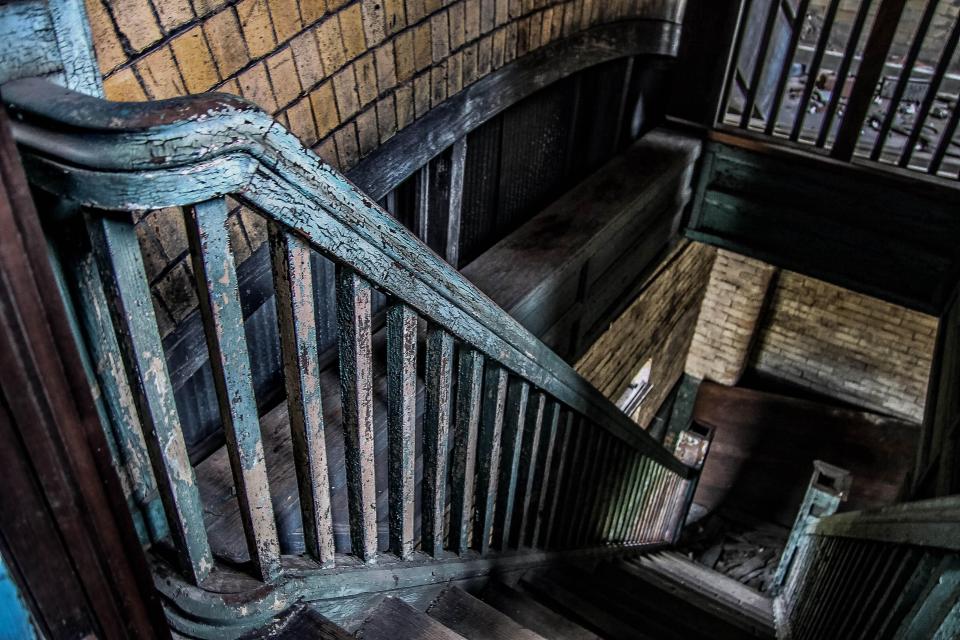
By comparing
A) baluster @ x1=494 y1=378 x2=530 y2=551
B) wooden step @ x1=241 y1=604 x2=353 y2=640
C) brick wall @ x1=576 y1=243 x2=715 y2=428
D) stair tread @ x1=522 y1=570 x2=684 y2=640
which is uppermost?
wooden step @ x1=241 y1=604 x2=353 y2=640

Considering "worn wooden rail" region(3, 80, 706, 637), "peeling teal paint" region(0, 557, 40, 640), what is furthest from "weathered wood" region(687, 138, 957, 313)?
"peeling teal paint" region(0, 557, 40, 640)

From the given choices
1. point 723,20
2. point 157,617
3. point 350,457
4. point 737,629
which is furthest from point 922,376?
point 157,617

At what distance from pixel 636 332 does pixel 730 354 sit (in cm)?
227

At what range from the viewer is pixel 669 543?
5832mm

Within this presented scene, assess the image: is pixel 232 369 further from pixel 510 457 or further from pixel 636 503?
pixel 636 503

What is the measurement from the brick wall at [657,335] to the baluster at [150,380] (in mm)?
3223

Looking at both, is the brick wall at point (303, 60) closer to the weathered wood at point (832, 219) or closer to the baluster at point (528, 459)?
the baluster at point (528, 459)

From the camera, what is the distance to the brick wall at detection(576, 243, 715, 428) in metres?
4.69

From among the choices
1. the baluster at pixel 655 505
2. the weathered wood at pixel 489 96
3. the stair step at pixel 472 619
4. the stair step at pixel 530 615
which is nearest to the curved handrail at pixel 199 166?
the weathered wood at pixel 489 96

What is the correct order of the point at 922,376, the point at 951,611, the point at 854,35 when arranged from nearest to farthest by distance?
1. the point at 951,611
2. the point at 854,35
3. the point at 922,376

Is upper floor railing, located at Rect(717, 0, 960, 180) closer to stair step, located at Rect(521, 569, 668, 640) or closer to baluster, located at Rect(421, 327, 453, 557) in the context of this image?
stair step, located at Rect(521, 569, 668, 640)

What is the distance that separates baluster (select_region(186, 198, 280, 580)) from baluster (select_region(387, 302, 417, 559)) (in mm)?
335

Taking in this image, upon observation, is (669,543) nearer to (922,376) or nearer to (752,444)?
(752,444)

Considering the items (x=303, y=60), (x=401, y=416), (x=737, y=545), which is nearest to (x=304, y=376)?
(x=401, y=416)
